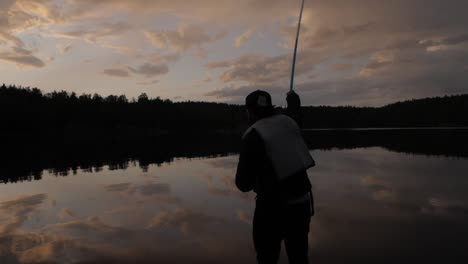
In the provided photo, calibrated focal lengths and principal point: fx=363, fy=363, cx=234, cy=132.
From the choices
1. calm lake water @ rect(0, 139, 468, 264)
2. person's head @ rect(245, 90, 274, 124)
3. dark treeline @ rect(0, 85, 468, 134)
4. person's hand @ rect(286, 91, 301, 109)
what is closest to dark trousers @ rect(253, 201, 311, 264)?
person's head @ rect(245, 90, 274, 124)

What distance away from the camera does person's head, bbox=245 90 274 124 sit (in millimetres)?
3902

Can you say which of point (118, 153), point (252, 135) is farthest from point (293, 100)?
point (118, 153)

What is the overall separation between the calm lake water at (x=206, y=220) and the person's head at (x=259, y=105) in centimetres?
418

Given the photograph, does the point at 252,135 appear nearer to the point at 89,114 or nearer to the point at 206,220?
the point at 206,220

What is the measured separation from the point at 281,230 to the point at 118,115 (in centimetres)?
13601

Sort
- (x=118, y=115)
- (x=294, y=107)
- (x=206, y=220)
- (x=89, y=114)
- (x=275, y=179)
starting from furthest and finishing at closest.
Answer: (x=118, y=115) → (x=89, y=114) → (x=206, y=220) → (x=294, y=107) → (x=275, y=179)

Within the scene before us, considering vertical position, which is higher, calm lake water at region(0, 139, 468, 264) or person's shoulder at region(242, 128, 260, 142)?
person's shoulder at region(242, 128, 260, 142)

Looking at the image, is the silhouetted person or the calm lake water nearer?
the silhouetted person

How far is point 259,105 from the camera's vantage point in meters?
3.89

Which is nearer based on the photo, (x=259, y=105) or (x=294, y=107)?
(x=259, y=105)

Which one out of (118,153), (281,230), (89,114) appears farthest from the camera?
(89,114)

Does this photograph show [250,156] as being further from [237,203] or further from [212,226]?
[237,203]

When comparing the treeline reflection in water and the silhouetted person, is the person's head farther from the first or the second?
the treeline reflection in water

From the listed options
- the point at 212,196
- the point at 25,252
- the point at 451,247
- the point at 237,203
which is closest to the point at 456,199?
the point at 451,247
